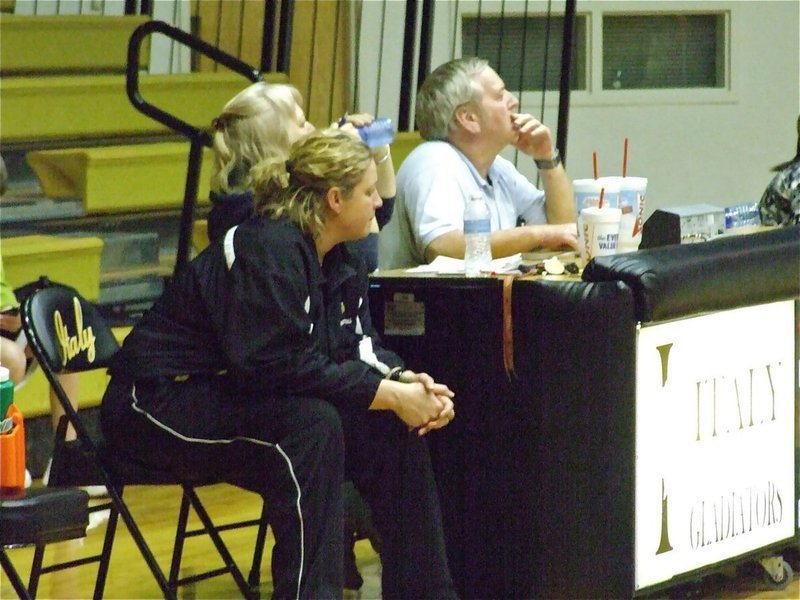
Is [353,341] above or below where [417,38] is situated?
below

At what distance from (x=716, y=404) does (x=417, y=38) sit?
3526mm

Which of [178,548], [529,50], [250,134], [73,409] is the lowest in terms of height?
[178,548]

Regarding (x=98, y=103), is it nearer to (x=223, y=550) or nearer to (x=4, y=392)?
(x=223, y=550)

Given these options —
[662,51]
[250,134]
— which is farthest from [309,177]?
[662,51]

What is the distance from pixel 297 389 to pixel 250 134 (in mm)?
667

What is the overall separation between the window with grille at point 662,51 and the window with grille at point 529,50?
15cm

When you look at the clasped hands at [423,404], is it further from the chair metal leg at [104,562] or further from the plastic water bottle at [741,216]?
the plastic water bottle at [741,216]

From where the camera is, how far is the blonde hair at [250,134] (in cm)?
315

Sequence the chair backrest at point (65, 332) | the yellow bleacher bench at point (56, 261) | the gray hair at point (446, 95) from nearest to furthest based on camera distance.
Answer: the chair backrest at point (65, 332) < the gray hair at point (446, 95) < the yellow bleacher bench at point (56, 261)

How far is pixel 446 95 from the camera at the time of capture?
12.4ft

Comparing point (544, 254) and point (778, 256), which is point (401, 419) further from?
point (778, 256)

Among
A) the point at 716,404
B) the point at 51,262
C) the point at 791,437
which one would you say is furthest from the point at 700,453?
the point at 51,262

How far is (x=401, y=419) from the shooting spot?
2.91 m

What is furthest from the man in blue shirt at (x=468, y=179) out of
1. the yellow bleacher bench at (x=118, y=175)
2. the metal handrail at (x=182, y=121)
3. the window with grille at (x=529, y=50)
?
the window with grille at (x=529, y=50)
